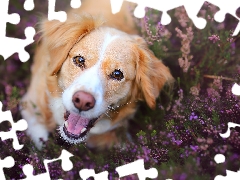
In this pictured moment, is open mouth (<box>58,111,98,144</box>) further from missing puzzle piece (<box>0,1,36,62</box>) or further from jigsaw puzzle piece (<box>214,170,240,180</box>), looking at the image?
jigsaw puzzle piece (<box>214,170,240,180</box>)

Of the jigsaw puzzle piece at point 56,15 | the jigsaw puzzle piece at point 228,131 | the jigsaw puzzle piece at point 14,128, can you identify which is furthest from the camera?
the jigsaw puzzle piece at point 56,15

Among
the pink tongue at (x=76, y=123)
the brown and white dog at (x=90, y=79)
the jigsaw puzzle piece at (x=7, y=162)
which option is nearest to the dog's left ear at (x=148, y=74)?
the brown and white dog at (x=90, y=79)

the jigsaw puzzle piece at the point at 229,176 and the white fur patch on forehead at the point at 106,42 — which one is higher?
the white fur patch on forehead at the point at 106,42

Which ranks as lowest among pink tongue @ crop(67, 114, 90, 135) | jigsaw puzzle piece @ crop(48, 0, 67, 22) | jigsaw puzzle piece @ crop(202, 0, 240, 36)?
pink tongue @ crop(67, 114, 90, 135)

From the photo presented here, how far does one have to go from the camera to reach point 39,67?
4527 mm

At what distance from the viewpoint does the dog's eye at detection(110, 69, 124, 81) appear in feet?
11.7

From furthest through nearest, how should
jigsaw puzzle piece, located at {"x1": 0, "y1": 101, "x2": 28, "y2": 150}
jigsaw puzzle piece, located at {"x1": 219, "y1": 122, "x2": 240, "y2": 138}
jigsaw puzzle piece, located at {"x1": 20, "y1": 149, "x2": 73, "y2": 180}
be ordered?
jigsaw puzzle piece, located at {"x1": 0, "y1": 101, "x2": 28, "y2": 150} → jigsaw puzzle piece, located at {"x1": 20, "y1": 149, "x2": 73, "y2": 180} → jigsaw puzzle piece, located at {"x1": 219, "y1": 122, "x2": 240, "y2": 138}

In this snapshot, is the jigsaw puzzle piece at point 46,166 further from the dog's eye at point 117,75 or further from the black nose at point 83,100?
the dog's eye at point 117,75

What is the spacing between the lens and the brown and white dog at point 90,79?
138 inches

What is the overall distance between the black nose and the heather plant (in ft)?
1.75

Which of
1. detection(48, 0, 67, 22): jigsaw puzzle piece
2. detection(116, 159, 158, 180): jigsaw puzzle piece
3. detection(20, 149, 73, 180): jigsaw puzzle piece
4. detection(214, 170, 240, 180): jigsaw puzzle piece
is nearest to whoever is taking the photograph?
detection(214, 170, 240, 180): jigsaw puzzle piece

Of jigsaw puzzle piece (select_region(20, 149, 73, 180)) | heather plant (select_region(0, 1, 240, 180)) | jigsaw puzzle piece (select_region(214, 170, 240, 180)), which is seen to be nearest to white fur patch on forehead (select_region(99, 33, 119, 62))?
heather plant (select_region(0, 1, 240, 180))

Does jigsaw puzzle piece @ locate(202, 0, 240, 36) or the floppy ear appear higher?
jigsaw puzzle piece @ locate(202, 0, 240, 36)

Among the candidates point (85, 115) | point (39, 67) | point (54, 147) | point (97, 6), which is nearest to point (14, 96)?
point (39, 67)
